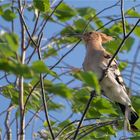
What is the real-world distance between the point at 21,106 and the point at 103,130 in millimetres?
705

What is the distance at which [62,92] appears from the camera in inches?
50.5

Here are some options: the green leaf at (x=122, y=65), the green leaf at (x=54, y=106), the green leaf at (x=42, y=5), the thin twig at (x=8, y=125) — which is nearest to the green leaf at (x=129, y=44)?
the green leaf at (x=122, y=65)

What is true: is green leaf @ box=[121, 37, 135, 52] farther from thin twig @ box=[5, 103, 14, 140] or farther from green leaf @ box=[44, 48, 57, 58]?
thin twig @ box=[5, 103, 14, 140]

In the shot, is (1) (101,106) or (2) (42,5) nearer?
(2) (42,5)

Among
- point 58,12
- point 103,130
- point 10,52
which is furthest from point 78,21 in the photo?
point 10,52

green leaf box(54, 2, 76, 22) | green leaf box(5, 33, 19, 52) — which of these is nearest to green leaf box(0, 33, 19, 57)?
green leaf box(5, 33, 19, 52)

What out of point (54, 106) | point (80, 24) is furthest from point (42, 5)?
point (54, 106)

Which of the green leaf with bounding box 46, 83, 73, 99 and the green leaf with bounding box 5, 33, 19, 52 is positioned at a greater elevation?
the green leaf with bounding box 5, 33, 19, 52

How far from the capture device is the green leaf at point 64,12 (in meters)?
2.49

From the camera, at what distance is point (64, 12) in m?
2.54

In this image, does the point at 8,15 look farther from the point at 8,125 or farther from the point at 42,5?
the point at 8,125

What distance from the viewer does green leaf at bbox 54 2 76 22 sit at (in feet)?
8.16

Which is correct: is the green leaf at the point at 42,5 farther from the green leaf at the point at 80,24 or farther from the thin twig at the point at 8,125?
the thin twig at the point at 8,125

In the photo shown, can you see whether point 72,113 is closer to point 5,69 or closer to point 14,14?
point 14,14
